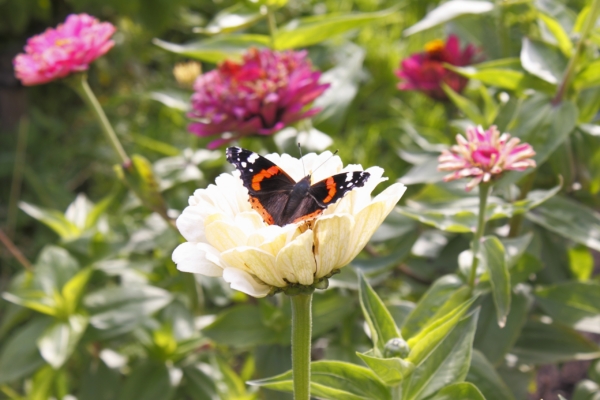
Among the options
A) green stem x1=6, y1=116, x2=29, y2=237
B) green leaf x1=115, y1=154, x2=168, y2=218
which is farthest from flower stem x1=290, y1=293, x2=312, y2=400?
green stem x1=6, y1=116, x2=29, y2=237

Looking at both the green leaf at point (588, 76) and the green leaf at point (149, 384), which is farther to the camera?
the green leaf at point (149, 384)

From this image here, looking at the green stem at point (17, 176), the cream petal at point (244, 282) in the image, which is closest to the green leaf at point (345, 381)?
the cream petal at point (244, 282)

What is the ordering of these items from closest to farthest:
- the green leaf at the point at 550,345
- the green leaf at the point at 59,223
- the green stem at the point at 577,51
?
the green stem at the point at 577,51, the green leaf at the point at 550,345, the green leaf at the point at 59,223

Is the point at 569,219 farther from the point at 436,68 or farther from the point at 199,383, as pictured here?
the point at 199,383

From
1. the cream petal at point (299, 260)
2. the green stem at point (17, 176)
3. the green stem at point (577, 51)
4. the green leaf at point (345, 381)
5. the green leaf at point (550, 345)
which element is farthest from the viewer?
the green stem at point (17, 176)

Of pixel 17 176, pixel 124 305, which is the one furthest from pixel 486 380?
pixel 17 176

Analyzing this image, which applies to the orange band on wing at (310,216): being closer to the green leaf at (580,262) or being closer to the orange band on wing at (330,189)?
the orange band on wing at (330,189)
